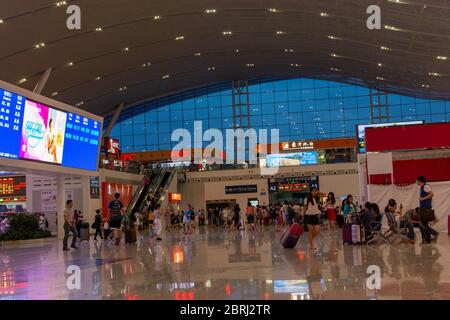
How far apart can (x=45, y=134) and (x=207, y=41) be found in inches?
696

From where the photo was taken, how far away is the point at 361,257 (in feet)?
34.1

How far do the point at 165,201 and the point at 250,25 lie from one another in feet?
54.9

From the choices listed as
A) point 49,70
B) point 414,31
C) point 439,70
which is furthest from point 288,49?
point 49,70

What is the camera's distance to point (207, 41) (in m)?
37.9

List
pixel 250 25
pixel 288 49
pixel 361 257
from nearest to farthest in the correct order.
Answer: pixel 361 257 → pixel 250 25 → pixel 288 49

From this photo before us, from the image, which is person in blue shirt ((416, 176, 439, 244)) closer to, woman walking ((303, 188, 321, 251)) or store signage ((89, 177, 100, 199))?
woman walking ((303, 188, 321, 251))

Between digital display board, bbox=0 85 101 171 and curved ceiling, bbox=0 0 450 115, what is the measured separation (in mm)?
5563

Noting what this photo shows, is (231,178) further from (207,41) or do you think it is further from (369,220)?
(369,220)

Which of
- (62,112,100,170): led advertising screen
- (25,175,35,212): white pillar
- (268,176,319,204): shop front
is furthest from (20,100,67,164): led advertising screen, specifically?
(268,176,319,204): shop front

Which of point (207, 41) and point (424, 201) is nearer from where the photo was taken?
point (424, 201)

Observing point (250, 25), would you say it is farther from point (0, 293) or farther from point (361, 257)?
point (0, 293)

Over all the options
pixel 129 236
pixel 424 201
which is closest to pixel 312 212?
pixel 424 201

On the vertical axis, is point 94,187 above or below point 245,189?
above
